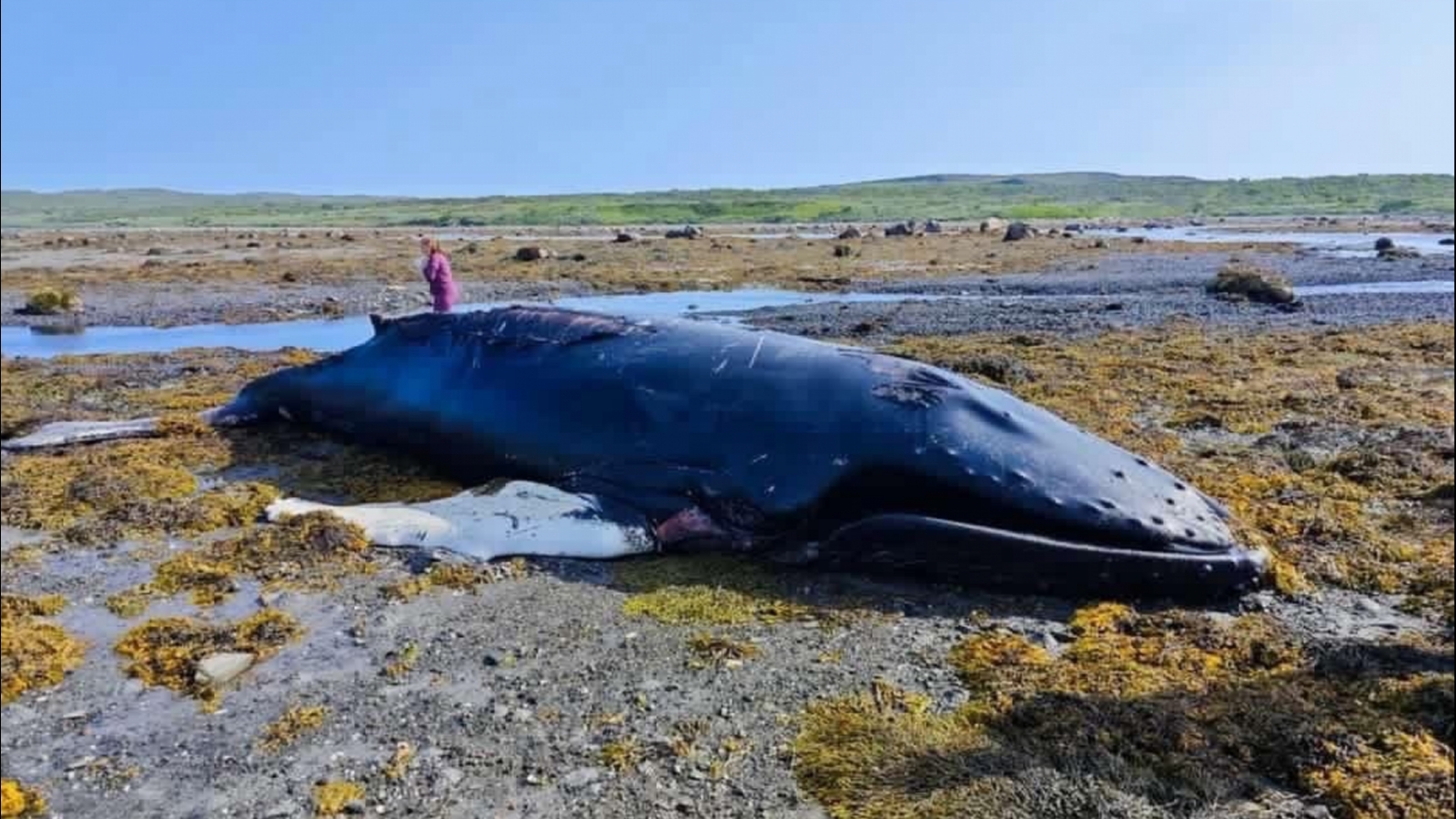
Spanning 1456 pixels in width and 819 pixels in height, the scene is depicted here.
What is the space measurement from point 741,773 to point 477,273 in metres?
27.0

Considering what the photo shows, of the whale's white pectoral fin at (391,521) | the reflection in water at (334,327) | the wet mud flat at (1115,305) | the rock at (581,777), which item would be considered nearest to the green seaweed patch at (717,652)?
the rock at (581,777)

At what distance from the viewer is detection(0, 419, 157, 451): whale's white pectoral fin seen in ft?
29.5

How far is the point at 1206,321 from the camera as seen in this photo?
1627 centimetres

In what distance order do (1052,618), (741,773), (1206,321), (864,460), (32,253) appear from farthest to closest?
(32,253) < (1206,321) < (864,460) < (1052,618) < (741,773)

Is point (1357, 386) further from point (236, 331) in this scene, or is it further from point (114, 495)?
point (236, 331)

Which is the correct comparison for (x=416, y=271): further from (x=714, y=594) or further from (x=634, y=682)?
(x=634, y=682)

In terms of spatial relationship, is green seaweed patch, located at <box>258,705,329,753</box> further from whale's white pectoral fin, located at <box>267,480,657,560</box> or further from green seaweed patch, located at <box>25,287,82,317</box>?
green seaweed patch, located at <box>25,287,82,317</box>

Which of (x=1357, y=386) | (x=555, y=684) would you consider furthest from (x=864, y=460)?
(x=1357, y=386)

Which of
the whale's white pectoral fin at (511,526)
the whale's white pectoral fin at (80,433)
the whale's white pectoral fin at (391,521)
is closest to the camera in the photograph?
the whale's white pectoral fin at (511,526)

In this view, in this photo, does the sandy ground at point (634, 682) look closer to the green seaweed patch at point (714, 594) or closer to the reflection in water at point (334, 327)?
the green seaweed patch at point (714, 594)

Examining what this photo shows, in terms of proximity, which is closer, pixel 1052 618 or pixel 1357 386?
pixel 1052 618

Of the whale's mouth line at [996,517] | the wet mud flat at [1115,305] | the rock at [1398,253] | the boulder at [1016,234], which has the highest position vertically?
the boulder at [1016,234]

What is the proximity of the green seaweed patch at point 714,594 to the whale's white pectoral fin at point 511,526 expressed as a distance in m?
0.20

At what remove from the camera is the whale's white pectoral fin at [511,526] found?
600 cm
